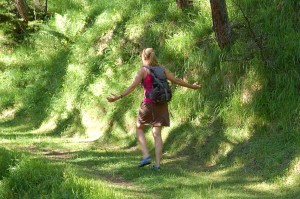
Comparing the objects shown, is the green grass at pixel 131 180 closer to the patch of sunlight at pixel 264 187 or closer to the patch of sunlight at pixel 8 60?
the patch of sunlight at pixel 264 187

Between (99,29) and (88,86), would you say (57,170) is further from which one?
(99,29)

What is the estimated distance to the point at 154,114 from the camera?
824 cm

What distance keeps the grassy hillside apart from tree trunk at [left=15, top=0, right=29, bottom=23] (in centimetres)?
174

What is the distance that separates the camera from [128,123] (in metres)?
11.6

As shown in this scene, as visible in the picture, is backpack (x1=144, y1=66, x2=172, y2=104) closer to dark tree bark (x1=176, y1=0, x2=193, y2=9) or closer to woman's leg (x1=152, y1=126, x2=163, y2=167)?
woman's leg (x1=152, y1=126, x2=163, y2=167)

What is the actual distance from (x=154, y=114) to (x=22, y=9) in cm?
1265

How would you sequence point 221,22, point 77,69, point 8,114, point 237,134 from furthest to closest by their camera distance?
point 8,114
point 77,69
point 221,22
point 237,134

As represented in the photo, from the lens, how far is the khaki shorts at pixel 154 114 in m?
8.25

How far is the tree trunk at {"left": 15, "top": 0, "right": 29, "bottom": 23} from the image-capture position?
19172 millimetres

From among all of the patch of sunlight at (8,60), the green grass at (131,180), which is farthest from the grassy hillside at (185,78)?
the patch of sunlight at (8,60)

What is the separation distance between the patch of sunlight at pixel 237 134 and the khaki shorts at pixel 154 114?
1127mm

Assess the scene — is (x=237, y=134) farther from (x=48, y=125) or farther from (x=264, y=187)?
(x=48, y=125)

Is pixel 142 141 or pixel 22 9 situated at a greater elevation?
pixel 22 9

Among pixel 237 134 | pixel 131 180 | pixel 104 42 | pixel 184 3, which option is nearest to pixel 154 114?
pixel 131 180
